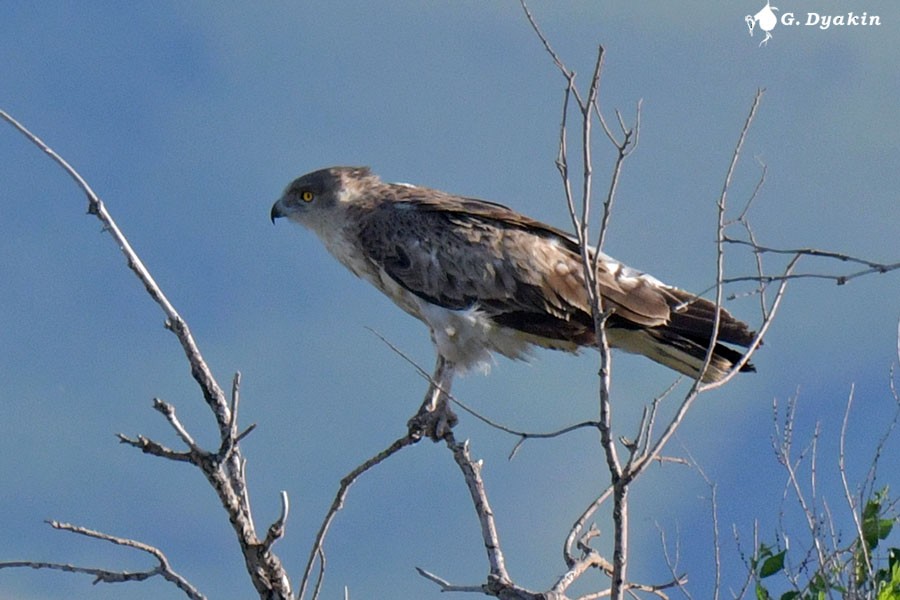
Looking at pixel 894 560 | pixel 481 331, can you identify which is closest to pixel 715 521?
pixel 894 560

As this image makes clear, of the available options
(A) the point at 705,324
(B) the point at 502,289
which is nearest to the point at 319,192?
(B) the point at 502,289

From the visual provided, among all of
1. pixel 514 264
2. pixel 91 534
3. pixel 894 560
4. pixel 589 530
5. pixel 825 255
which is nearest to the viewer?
pixel 825 255

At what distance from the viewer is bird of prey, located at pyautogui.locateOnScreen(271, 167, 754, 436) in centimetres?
754

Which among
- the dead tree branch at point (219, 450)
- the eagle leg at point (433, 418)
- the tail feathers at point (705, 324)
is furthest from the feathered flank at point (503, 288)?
the dead tree branch at point (219, 450)

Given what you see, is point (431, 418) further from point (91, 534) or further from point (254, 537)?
point (91, 534)

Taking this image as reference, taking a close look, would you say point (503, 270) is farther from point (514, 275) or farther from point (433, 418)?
point (433, 418)

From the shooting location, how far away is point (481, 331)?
7715 millimetres

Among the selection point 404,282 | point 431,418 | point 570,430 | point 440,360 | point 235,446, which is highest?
point 404,282

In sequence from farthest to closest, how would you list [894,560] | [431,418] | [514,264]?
[514,264] → [431,418] → [894,560]

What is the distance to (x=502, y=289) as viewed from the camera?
7918 mm

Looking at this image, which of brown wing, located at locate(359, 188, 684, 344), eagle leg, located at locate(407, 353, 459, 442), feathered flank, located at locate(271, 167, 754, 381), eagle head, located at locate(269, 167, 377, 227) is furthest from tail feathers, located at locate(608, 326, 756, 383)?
eagle head, located at locate(269, 167, 377, 227)

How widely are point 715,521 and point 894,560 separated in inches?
37.9

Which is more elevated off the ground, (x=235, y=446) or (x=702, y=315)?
(x=702, y=315)

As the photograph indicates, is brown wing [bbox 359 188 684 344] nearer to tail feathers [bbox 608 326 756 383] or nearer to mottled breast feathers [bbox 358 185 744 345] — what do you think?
mottled breast feathers [bbox 358 185 744 345]
